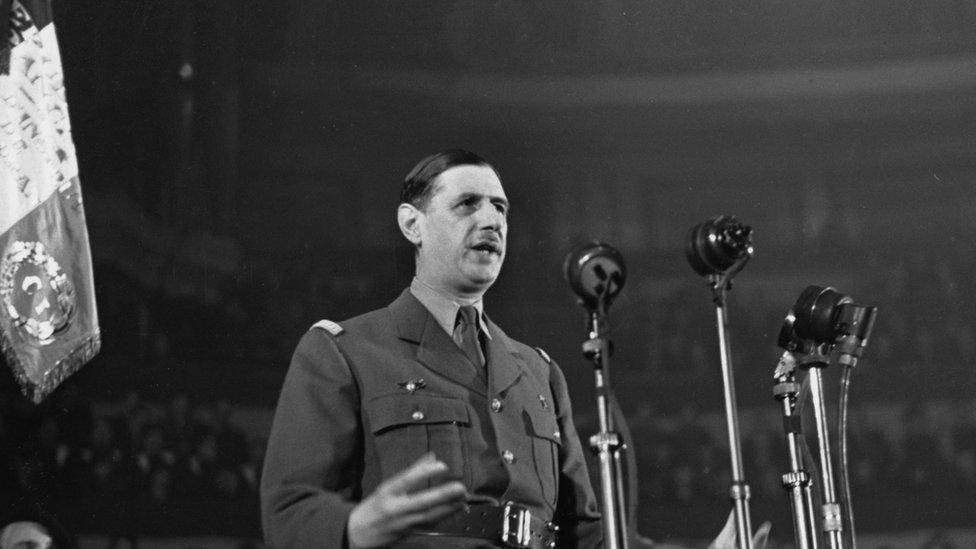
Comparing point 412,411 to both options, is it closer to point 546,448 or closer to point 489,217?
point 546,448

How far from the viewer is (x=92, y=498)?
8.64ft

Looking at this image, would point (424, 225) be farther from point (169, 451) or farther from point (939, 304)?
point (939, 304)

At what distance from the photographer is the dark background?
2.89 meters

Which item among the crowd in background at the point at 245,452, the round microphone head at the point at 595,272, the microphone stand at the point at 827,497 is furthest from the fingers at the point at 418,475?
the crowd in background at the point at 245,452

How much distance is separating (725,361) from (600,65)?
1712mm

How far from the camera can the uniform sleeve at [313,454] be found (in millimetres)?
1841

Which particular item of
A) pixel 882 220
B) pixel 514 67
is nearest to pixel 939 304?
pixel 882 220

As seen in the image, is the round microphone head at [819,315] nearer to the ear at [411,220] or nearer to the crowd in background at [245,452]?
the ear at [411,220]

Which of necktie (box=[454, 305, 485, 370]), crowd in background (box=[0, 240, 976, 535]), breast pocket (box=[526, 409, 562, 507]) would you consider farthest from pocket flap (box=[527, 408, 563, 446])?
crowd in background (box=[0, 240, 976, 535])

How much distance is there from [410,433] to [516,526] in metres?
0.25

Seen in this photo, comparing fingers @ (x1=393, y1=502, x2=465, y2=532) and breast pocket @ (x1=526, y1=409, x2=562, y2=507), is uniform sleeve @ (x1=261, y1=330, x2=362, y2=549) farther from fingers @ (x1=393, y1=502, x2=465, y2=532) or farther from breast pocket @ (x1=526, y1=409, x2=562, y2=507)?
breast pocket @ (x1=526, y1=409, x2=562, y2=507)

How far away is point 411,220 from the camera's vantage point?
235 cm

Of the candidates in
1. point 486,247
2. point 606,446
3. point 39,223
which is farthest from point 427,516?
point 39,223

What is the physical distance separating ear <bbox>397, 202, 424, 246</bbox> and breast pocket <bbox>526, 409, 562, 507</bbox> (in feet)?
1.42
